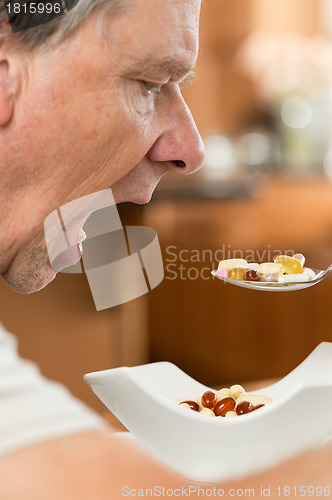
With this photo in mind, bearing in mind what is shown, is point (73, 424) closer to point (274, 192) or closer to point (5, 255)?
point (5, 255)

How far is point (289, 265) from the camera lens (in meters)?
0.67

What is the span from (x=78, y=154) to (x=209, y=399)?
192 mm

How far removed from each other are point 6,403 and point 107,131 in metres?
0.20

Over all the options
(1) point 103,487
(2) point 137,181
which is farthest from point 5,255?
(1) point 103,487

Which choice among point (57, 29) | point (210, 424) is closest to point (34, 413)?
point (210, 424)

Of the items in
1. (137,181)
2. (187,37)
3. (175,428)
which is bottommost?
(175,428)

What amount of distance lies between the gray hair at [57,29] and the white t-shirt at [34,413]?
20 cm

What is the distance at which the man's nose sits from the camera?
1.64 ft

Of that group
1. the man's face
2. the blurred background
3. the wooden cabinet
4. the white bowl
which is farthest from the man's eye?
the wooden cabinet

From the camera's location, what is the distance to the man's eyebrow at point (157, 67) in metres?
0.45

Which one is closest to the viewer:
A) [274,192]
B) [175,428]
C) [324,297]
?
[175,428]

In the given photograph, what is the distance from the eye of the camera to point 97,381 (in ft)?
1.39

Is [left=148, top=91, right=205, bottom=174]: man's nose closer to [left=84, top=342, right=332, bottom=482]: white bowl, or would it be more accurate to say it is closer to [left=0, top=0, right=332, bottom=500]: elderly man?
[left=0, top=0, right=332, bottom=500]: elderly man

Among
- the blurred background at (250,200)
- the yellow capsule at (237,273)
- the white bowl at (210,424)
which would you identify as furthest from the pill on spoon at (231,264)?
the white bowl at (210,424)
